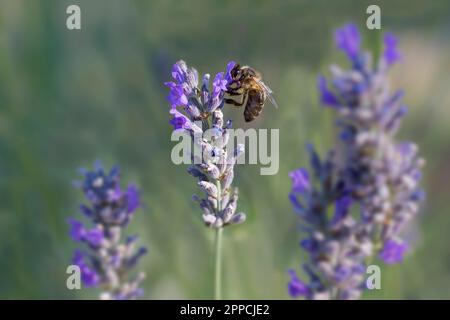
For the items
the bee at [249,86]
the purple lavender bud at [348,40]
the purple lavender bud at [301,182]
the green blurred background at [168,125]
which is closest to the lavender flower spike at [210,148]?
the purple lavender bud at [301,182]

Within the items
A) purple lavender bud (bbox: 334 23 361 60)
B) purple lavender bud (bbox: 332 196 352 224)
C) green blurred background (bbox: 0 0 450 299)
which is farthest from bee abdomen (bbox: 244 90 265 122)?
purple lavender bud (bbox: 332 196 352 224)

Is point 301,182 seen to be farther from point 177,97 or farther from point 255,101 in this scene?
point 255,101

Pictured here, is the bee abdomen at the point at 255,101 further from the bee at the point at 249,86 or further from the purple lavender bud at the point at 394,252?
the purple lavender bud at the point at 394,252

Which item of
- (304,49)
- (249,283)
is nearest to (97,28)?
Answer: (304,49)

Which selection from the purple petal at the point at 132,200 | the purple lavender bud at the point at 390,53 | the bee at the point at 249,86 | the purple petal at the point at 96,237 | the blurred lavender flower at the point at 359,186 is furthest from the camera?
the bee at the point at 249,86

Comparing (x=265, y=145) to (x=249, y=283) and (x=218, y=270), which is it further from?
(x=218, y=270)
